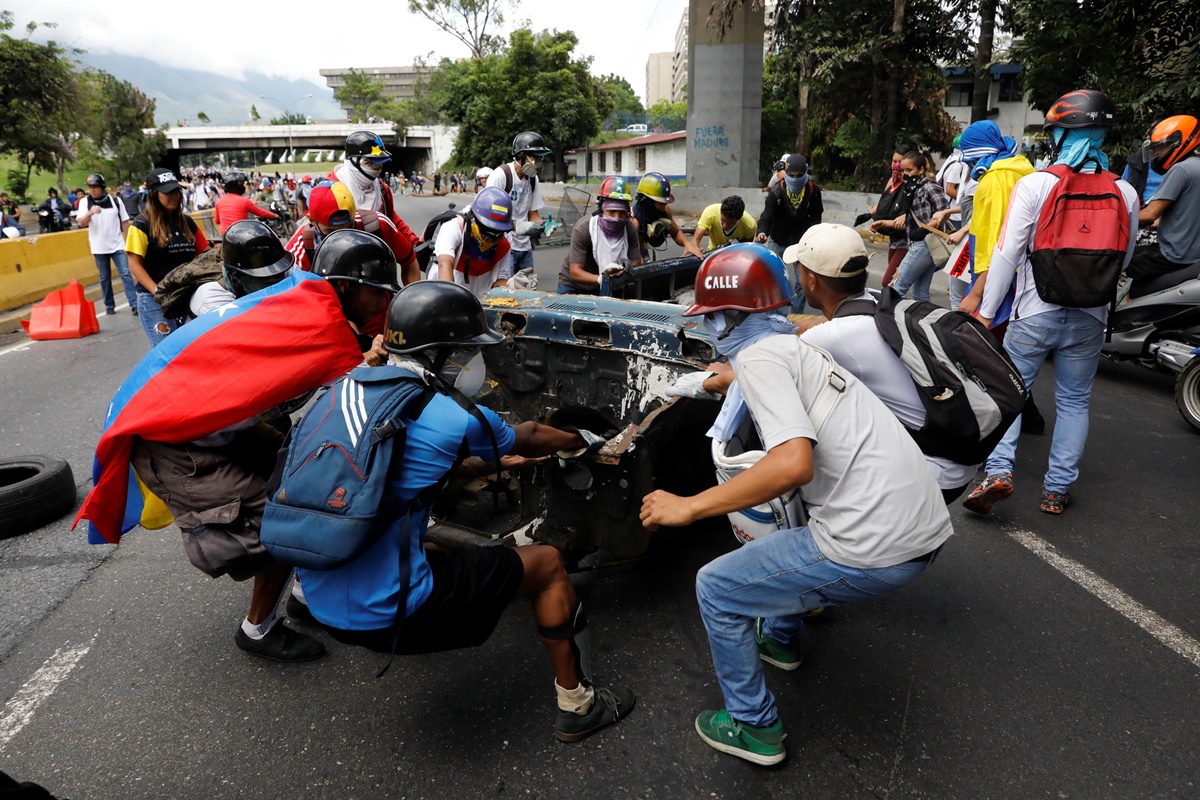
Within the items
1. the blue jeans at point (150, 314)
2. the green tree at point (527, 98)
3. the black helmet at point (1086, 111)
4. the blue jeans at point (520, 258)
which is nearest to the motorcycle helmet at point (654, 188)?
the blue jeans at point (520, 258)

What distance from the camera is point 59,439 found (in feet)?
Answer: 18.8

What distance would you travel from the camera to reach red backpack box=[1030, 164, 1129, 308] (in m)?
3.67

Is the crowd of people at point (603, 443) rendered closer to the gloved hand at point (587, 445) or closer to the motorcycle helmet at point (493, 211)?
the gloved hand at point (587, 445)

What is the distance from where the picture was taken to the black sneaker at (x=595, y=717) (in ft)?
8.40

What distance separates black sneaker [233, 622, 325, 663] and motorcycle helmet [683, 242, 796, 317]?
2.14 meters

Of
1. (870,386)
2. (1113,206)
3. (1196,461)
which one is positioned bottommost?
(1196,461)

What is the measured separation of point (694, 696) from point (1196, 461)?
4051 millimetres

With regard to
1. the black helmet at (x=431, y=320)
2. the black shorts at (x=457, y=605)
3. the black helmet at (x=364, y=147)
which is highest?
the black helmet at (x=364, y=147)

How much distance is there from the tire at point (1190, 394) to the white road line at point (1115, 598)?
7.51 ft

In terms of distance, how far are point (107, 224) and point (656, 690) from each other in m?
9.96

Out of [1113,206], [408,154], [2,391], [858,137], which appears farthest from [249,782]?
[408,154]

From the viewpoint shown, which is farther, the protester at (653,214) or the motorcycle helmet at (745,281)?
the protester at (653,214)

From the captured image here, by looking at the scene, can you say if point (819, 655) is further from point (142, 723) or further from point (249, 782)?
point (142, 723)

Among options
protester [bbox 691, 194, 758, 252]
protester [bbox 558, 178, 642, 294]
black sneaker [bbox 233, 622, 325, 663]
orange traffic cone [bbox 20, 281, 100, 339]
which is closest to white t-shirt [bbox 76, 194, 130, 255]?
orange traffic cone [bbox 20, 281, 100, 339]
